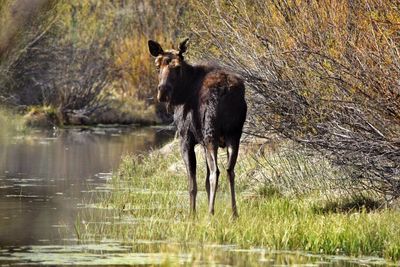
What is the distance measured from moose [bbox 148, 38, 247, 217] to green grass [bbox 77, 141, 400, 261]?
62cm

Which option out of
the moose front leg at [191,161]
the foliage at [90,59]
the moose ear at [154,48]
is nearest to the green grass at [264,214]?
the moose front leg at [191,161]

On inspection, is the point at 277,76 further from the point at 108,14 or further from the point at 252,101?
the point at 108,14

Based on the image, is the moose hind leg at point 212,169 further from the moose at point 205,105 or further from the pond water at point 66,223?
the pond water at point 66,223

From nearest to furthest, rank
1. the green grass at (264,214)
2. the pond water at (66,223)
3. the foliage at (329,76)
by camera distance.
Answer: the pond water at (66,223)
the green grass at (264,214)
the foliage at (329,76)

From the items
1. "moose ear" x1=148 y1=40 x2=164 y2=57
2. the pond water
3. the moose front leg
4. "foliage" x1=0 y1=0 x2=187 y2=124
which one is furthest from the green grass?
"foliage" x1=0 y1=0 x2=187 y2=124

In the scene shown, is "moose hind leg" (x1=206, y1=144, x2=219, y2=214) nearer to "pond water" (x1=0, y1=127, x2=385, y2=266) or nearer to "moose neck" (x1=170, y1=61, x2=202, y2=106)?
"moose neck" (x1=170, y1=61, x2=202, y2=106)

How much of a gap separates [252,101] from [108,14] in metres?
34.6

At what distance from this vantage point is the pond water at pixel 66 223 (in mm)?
10336

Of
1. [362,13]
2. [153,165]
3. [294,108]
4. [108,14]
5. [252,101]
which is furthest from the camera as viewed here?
[108,14]

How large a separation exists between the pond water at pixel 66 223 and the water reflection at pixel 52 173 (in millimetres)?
10

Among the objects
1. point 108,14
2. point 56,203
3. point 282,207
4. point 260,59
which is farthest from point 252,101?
point 108,14

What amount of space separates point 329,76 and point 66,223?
3541mm

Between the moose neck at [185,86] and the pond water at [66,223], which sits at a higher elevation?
the moose neck at [185,86]

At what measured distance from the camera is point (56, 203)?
52.0 ft
